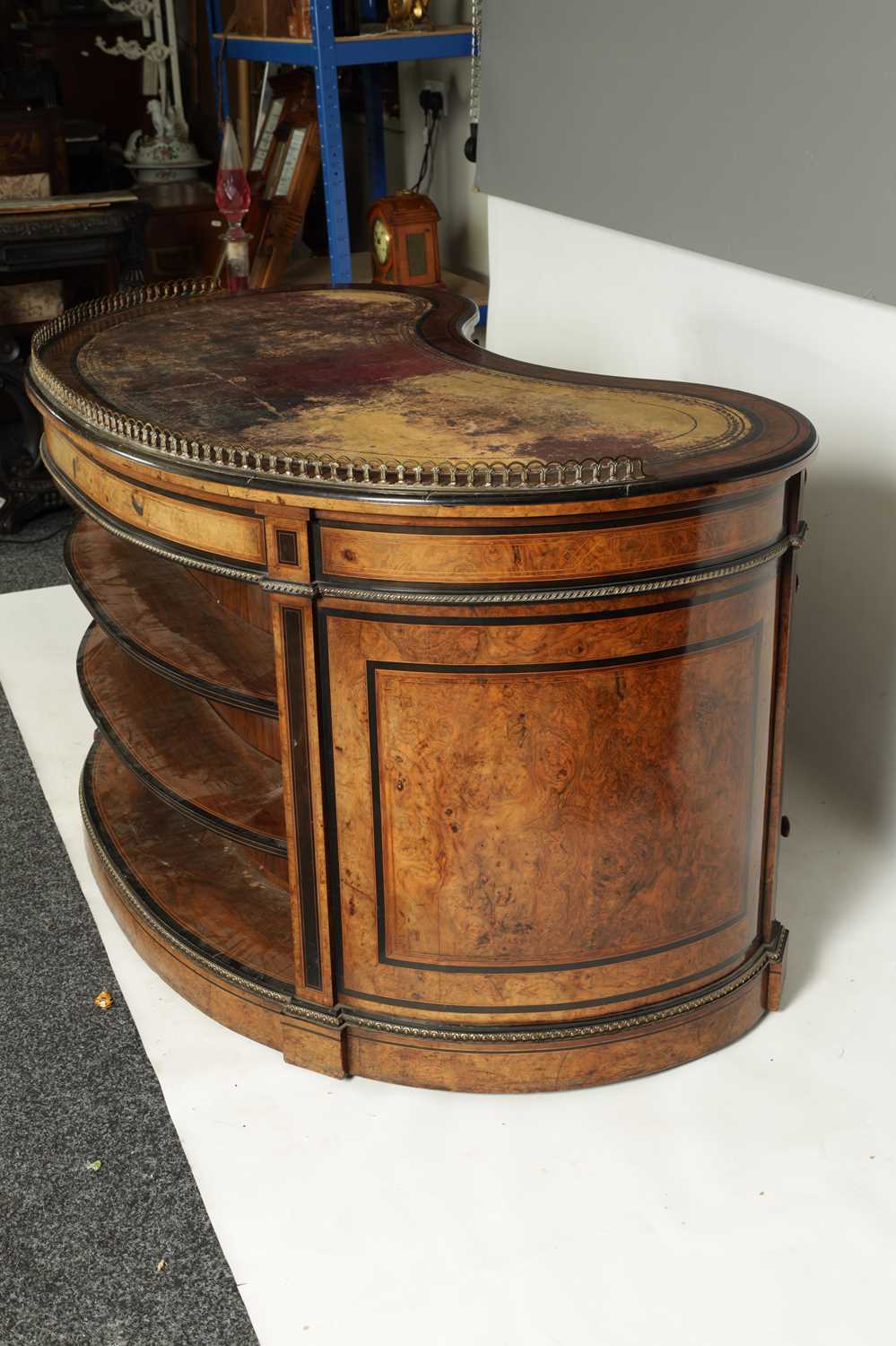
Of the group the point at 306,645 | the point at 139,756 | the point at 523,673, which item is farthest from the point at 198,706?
the point at 523,673

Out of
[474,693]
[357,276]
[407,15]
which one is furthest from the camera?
[357,276]

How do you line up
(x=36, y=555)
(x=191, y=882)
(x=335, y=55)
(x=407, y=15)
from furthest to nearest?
(x=36, y=555) < (x=407, y=15) < (x=335, y=55) < (x=191, y=882)

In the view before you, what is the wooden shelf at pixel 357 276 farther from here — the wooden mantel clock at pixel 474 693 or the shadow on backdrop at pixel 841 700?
the wooden mantel clock at pixel 474 693

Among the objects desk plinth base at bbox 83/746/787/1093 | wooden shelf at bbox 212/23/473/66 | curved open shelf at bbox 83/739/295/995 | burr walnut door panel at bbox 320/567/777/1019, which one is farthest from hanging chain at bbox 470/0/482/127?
desk plinth base at bbox 83/746/787/1093

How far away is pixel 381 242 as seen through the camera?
3887 millimetres

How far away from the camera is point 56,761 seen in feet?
10.0

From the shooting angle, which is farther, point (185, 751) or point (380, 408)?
point (185, 751)

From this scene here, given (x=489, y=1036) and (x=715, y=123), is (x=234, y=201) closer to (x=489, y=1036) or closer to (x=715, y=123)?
(x=715, y=123)

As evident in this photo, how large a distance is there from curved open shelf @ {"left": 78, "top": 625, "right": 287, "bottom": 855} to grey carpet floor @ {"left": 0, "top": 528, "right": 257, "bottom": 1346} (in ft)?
1.12

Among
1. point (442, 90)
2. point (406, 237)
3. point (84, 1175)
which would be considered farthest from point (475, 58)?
point (84, 1175)

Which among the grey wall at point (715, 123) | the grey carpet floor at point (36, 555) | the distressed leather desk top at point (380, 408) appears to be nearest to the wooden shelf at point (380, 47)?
the grey wall at point (715, 123)

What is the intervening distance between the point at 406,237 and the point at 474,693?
7.67ft

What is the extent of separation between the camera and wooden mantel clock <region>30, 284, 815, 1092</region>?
5.80ft

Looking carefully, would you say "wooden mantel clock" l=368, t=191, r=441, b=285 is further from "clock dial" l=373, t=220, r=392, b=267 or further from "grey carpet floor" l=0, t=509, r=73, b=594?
"grey carpet floor" l=0, t=509, r=73, b=594
